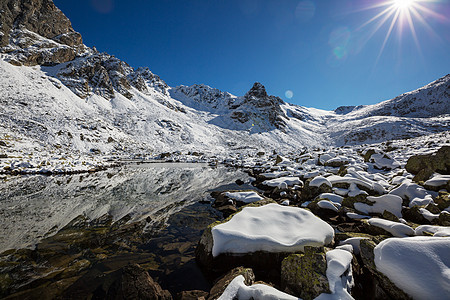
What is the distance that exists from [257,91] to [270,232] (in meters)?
132

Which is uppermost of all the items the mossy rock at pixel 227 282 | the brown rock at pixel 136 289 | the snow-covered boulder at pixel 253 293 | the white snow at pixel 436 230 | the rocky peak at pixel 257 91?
the rocky peak at pixel 257 91

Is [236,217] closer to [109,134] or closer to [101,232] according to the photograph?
[101,232]

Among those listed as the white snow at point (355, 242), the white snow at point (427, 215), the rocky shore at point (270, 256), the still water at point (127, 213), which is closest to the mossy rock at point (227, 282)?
the rocky shore at point (270, 256)

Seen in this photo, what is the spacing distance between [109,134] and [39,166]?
98.2 feet

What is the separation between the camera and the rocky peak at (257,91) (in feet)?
411

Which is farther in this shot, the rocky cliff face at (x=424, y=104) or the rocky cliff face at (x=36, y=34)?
the rocky cliff face at (x=424, y=104)

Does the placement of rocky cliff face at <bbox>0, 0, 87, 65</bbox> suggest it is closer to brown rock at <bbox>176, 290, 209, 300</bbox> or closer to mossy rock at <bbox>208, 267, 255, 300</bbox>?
brown rock at <bbox>176, 290, 209, 300</bbox>

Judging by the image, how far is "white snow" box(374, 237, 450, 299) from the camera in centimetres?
309

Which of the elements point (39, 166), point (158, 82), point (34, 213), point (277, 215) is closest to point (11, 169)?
point (39, 166)

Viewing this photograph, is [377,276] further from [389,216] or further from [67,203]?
[67,203]

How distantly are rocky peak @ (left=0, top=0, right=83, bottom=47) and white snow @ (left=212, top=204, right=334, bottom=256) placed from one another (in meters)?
97.4

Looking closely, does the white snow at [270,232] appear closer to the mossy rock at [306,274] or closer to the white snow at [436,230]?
the mossy rock at [306,274]

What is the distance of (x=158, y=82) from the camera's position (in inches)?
5517

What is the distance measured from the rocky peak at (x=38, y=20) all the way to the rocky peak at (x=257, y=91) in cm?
10263
